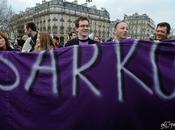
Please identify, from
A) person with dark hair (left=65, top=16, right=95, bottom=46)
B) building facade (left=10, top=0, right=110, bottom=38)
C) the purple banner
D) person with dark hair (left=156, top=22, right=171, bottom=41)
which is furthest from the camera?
building facade (left=10, top=0, right=110, bottom=38)

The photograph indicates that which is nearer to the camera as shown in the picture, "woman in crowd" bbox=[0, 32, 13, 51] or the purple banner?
the purple banner

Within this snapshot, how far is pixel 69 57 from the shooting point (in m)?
4.85

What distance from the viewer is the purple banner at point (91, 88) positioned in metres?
4.66

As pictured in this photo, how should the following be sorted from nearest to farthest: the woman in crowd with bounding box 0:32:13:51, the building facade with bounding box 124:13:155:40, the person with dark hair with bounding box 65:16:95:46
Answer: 1. the woman in crowd with bounding box 0:32:13:51
2. the person with dark hair with bounding box 65:16:95:46
3. the building facade with bounding box 124:13:155:40

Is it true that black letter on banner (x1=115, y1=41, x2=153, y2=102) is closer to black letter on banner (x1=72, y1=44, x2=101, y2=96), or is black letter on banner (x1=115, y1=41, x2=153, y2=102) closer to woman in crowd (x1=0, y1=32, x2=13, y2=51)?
black letter on banner (x1=72, y1=44, x2=101, y2=96)

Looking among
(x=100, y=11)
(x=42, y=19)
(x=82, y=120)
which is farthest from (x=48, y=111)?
(x=100, y=11)

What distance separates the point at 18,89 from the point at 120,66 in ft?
4.03

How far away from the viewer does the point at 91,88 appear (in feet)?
15.5

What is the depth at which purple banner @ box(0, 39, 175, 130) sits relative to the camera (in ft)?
15.3

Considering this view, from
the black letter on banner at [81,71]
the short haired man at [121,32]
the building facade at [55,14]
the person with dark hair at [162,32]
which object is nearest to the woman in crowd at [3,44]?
the black letter on banner at [81,71]

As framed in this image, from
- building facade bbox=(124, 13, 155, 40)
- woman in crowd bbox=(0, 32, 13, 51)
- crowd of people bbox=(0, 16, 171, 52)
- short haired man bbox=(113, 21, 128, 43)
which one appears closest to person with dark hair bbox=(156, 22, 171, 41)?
crowd of people bbox=(0, 16, 171, 52)

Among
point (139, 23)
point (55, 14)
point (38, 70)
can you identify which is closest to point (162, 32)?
point (38, 70)

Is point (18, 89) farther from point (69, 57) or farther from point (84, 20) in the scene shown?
point (84, 20)

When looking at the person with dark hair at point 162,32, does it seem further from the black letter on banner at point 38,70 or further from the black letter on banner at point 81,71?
the black letter on banner at point 38,70
